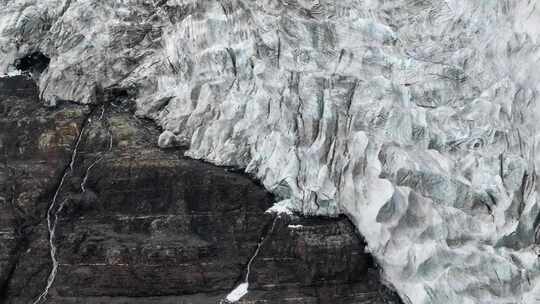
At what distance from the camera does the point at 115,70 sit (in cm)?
1355

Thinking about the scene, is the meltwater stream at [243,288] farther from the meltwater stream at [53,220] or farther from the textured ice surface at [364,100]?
the meltwater stream at [53,220]

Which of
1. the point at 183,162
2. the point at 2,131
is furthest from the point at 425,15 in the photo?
the point at 2,131

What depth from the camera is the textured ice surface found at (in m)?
11.0

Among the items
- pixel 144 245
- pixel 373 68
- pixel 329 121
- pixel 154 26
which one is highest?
pixel 154 26

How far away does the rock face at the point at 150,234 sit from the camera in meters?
10.4

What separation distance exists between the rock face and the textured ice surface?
1.76 ft

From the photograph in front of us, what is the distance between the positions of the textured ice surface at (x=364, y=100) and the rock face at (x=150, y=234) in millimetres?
536

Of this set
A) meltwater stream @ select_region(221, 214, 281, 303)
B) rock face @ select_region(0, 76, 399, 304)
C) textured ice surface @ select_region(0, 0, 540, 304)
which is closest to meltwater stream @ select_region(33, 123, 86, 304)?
rock face @ select_region(0, 76, 399, 304)

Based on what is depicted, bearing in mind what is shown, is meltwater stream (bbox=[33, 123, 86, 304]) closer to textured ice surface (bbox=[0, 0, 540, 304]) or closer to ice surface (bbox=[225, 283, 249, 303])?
textured ice surface (bbox=[0, 0, 540, 304])

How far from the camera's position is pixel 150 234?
10797 mm

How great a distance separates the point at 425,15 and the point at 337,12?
7.08 feet

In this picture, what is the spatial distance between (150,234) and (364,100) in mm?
5090

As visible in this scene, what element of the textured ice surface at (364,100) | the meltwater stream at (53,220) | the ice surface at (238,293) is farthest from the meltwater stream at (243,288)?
the meltwater stream at (53,220)

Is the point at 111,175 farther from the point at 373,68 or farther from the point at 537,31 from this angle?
the point at 537,31
